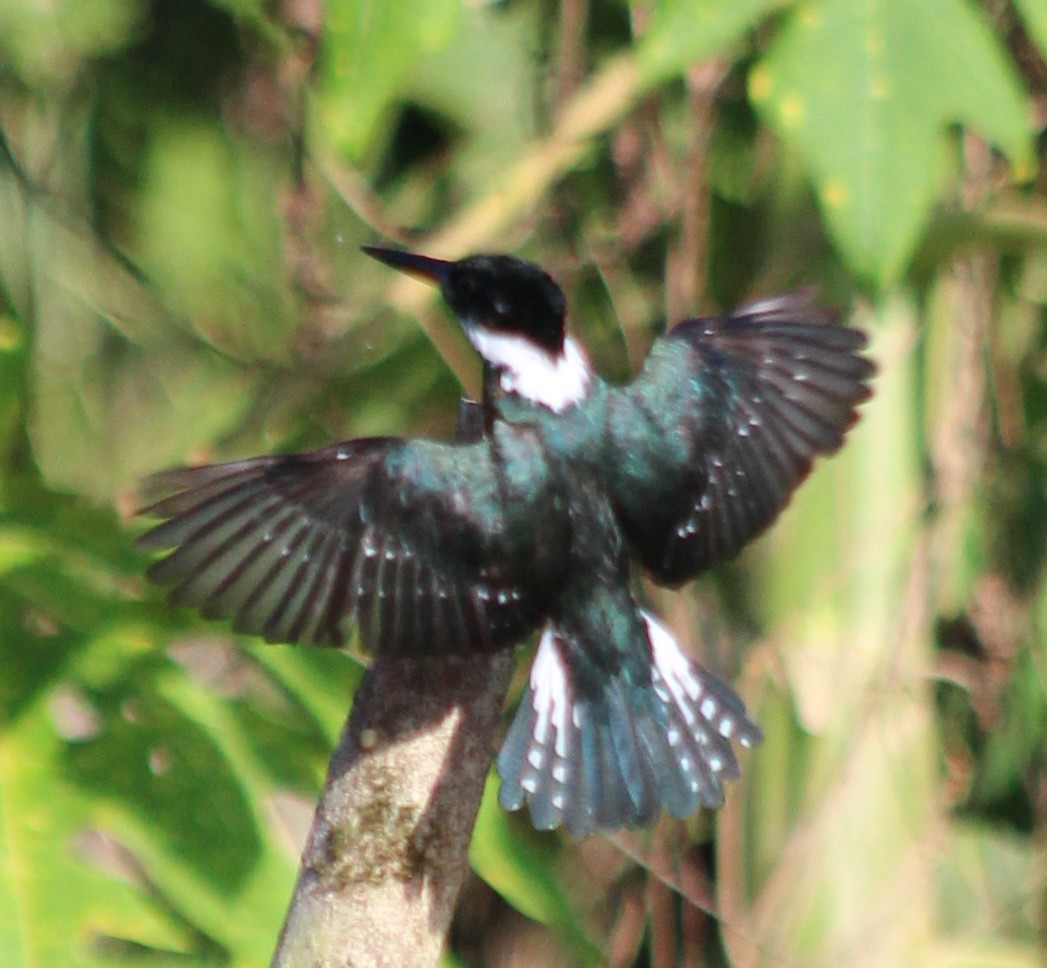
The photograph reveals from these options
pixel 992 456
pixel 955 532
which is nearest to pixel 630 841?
pixel 955 532

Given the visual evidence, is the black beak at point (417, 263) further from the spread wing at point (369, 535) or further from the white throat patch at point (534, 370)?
the spread wing at point (369, 535)

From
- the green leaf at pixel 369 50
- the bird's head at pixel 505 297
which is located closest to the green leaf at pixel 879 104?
the green leaf at pixel 369 50

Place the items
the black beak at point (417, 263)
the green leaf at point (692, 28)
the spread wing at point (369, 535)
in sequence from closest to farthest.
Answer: the green leaf at point (692, 28), the spread wing at point (369, 535), the black beak at point (417, 263)

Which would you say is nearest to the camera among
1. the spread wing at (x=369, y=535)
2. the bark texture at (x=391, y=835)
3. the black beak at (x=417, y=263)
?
the bark texture at (x=391, y=835)

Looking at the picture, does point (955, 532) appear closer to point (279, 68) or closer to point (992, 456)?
point (992, 456)

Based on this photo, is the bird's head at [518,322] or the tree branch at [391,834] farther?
the bird's head at [518,322]

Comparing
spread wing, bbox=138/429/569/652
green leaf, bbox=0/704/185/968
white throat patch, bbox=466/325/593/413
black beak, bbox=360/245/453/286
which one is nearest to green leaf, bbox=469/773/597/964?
spread wing, bbox=138/429/569/652

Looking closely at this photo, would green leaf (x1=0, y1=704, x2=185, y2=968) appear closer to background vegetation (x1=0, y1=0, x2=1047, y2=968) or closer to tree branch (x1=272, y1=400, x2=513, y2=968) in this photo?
tree branch (x1=272, y1=400, x2=513, y2=968)

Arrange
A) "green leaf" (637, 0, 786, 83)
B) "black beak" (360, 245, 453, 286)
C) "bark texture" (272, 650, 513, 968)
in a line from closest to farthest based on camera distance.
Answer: "bark texture" (272, 650, 513, 968) → "green leaf" (637, 0, 786, 83) → "black beak" (360, 245, 453, 286)
